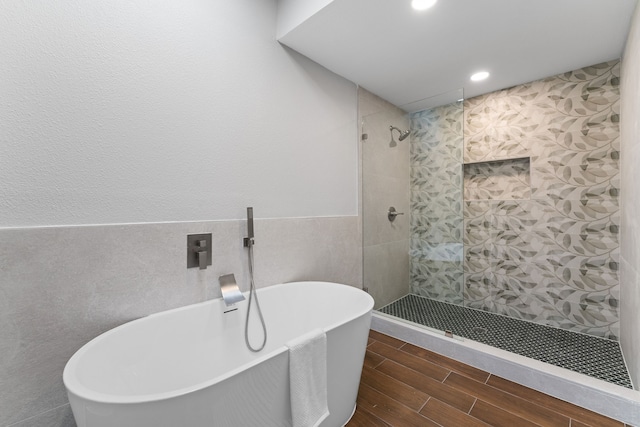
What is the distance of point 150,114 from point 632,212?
2751 millimetres

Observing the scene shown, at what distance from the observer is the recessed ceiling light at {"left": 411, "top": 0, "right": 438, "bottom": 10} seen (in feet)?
4.88

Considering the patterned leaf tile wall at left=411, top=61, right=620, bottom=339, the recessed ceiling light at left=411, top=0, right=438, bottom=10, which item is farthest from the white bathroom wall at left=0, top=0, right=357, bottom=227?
the patterned leaf tile wall at left=411, top=61, right=620, bottom=339

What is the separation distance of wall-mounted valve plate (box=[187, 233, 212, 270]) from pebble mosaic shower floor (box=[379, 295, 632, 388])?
1.77 meters

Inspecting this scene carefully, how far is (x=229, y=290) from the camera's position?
1.52 metres

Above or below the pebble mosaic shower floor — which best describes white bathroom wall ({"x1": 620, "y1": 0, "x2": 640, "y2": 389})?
above

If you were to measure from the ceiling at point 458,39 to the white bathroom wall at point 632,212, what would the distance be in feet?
0.69

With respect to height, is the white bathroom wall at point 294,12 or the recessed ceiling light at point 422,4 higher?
the white bathroom wall at point 294,12

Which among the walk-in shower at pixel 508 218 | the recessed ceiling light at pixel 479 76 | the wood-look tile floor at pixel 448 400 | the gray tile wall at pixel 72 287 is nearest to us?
the gray tile wall at pixel 72 287

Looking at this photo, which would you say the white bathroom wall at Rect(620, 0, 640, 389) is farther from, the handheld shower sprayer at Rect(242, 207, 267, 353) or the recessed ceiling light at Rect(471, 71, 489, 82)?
the handheld shower sprayer at Rect(242, 207, 267, 353)

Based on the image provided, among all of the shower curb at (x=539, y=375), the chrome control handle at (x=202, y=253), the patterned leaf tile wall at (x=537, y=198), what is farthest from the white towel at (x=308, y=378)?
the patterned leaf tile wall at (x=537, y=198)

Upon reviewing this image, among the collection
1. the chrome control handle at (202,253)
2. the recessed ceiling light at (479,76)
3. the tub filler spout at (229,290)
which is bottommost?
the tub filler spout at (229,290)

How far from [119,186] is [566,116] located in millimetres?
3351

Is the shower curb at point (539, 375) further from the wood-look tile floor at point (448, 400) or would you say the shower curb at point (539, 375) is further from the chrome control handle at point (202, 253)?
the chrome control handle at point (202, 253)

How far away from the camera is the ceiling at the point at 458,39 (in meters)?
1.54
